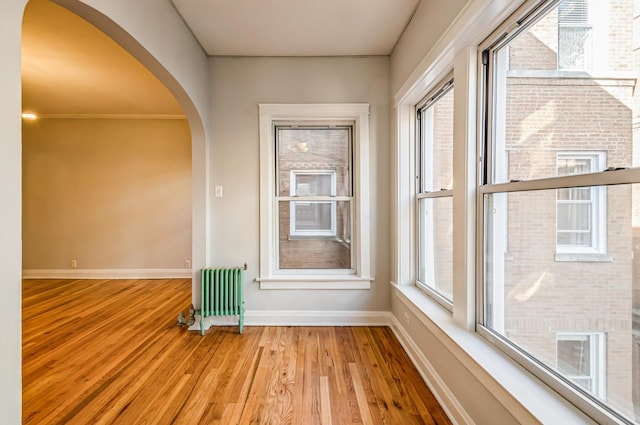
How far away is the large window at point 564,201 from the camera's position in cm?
104

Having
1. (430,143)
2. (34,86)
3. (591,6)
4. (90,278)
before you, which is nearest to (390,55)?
(430,143)

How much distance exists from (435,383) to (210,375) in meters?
1.62

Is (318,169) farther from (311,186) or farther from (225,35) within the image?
(225,35)

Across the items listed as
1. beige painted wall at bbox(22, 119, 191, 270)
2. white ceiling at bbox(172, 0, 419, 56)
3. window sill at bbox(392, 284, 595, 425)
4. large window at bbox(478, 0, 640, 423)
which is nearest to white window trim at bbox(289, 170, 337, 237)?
white ceiling at bbox(172, 0, 419, 56)

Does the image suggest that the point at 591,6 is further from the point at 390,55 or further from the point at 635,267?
the point at 390,55

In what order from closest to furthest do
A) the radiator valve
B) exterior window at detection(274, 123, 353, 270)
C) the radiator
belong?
1. the radiator
2. the radiator valve
3. exterior window at detection(274, 123, 353, 270)

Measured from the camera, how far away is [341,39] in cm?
296

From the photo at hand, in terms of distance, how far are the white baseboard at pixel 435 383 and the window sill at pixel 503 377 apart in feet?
0.91

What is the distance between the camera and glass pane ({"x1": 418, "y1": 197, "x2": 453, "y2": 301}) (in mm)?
2322

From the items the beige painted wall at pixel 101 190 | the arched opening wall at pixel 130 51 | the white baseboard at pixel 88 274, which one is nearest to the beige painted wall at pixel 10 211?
the arched opening wall at pixel 130 51

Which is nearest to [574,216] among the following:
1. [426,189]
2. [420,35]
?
[426,189]

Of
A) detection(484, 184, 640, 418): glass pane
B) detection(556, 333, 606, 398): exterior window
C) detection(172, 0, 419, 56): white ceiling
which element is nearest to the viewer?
detection(484, 184, 640, 418): glass pane

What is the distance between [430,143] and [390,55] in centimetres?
117

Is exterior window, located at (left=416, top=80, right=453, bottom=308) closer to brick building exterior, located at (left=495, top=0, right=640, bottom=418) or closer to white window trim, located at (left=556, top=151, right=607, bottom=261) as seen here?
brick building exterior, located at (left=495, top=0, right=640, bottom=418)
